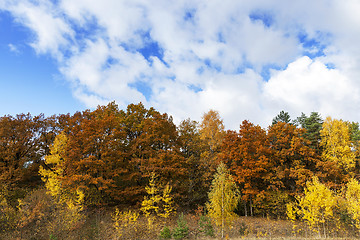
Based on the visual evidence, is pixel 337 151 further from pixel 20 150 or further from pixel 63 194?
pixel 20 150

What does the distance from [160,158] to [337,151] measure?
2951 centimetres

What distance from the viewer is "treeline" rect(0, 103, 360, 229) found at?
90.6 feet

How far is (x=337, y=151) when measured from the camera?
115ft

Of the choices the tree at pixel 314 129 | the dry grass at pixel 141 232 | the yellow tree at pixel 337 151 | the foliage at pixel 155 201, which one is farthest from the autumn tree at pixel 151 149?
the tree at pixel 314 129

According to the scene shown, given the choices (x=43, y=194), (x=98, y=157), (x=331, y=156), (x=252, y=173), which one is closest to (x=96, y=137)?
(x=98, y=157)

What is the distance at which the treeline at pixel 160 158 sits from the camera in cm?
2761

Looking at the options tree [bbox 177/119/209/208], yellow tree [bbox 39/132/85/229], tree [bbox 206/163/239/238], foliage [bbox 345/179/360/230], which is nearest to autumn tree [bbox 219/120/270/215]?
tree [bbox 177/119/209/208]

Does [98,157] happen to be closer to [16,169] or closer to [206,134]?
[16,169]

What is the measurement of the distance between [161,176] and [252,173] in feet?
41.2

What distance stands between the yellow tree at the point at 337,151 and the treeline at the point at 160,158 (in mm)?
168

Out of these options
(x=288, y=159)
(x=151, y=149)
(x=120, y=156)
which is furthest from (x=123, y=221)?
(x=288, y=159)

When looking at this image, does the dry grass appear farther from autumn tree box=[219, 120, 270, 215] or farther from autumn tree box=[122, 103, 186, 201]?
autumn tree box=[219, 120, 270, 215]

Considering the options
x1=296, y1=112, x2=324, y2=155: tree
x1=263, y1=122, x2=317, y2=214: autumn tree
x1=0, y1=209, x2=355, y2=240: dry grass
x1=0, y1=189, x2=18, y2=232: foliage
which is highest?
x1=296, y1=112, x2=324, y2=155: tree

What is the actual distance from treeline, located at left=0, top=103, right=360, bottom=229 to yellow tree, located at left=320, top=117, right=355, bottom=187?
0.17m
